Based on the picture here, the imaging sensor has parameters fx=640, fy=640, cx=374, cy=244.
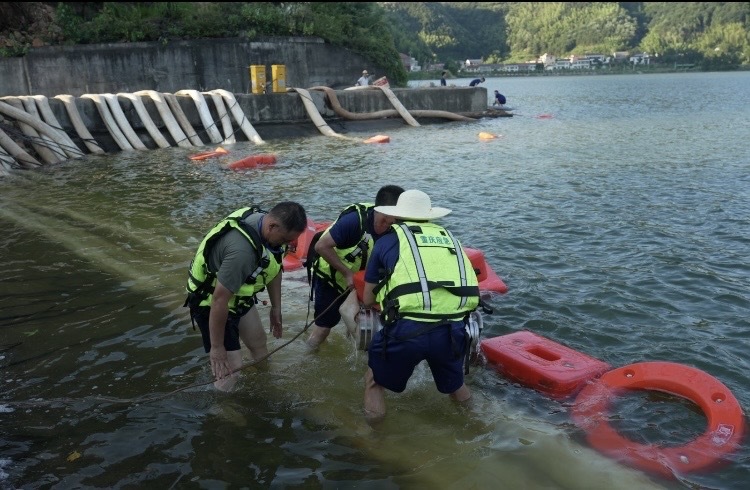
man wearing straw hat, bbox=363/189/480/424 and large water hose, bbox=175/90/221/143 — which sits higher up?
large water hose, bbox=175/90/221/143

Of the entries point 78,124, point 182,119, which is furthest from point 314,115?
point 78,124

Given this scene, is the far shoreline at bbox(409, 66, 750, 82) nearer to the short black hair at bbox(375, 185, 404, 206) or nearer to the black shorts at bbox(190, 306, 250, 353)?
Answer: the short black hair at bbox(375, 185, 404, 206)

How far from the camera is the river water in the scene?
15.3 feet

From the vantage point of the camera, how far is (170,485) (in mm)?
4387

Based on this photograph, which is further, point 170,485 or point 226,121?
point 226,121

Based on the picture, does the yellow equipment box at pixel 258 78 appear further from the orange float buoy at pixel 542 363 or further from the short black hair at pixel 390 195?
the short black hair at pixel 390 195

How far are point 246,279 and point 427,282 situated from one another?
1410 mm

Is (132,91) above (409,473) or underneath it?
above

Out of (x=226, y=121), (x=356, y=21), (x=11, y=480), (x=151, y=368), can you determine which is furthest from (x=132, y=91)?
(x=11, y=480)

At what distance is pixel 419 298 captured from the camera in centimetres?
432

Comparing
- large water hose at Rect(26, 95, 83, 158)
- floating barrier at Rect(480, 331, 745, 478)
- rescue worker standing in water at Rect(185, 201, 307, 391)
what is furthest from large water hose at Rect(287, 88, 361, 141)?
rescue worker standing in water at Rect(185, 201, 307, 391)

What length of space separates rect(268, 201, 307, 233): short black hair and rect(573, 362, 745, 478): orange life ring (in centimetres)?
280

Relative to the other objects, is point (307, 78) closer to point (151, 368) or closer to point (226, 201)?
point (226, 201)

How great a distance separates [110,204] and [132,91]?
1339 cm
